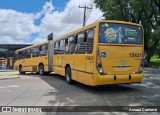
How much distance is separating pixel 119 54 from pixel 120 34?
0.84 m

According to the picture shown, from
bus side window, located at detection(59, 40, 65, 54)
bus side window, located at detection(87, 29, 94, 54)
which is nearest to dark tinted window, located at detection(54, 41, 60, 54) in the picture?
bus side window, located at detection(59, 40, 65, 54)

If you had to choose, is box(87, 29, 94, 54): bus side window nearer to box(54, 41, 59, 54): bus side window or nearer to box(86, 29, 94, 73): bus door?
box(86, 29, 94, 73): bus door

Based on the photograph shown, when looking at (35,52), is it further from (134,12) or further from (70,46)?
(134,12)

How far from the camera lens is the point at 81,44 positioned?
12695 millimetres

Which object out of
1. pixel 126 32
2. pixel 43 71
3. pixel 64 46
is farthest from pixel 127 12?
pixel 126 32

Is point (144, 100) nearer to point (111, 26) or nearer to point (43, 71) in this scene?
Answer: point (111, 26)

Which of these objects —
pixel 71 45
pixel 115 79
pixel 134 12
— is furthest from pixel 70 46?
pixel 134 12

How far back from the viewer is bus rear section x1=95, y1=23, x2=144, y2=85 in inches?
432

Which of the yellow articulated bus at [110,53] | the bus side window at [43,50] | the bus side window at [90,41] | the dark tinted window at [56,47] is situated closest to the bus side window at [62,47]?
the dark tinted window at [56,47]

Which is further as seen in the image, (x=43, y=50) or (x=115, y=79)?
(x=43, y=50)

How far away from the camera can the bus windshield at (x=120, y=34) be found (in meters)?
11.1

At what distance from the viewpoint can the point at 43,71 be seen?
21922 millimetres

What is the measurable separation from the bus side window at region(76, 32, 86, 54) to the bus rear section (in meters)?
1.43

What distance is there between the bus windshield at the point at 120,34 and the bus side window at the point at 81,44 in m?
1.45
